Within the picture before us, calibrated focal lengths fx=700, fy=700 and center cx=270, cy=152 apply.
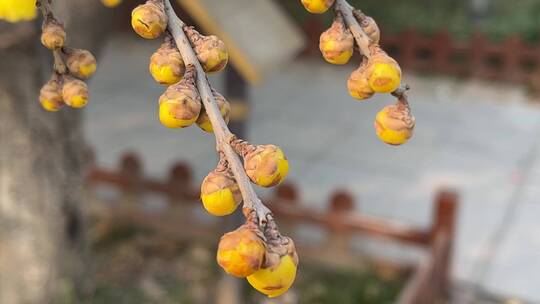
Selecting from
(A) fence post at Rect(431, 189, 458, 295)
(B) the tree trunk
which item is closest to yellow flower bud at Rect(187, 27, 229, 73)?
(B) the tree trunk

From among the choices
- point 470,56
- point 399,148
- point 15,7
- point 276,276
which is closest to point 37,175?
point 15,7

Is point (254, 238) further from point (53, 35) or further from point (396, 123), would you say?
point (53, 35)

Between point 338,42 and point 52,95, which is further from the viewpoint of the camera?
point 52,95

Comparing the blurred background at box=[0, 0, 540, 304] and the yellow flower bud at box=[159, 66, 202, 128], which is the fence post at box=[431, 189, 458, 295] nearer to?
the blurred background at box=[0, 0, 540, 304]

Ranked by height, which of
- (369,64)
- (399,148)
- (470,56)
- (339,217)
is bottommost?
(339,217)

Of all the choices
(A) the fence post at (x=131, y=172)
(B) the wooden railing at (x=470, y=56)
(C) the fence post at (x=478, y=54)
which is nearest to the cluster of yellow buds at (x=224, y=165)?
(A) the fence post at (x=131, y=172)

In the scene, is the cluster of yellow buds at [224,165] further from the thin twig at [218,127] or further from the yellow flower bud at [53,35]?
the yellow flower bud at [53,35]
